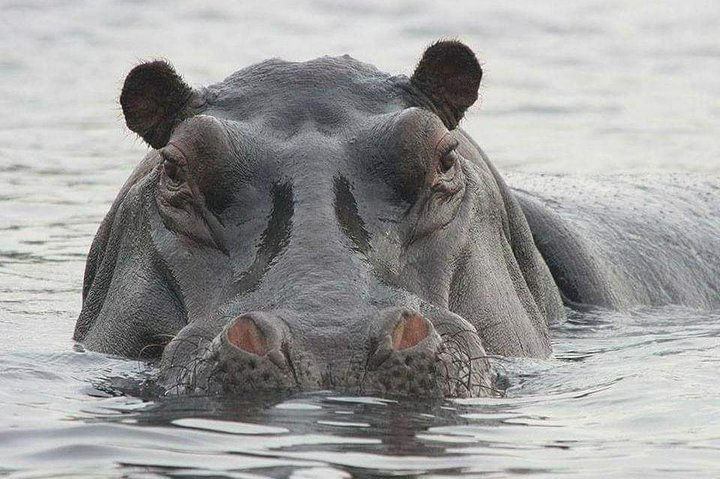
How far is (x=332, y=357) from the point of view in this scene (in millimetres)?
6465

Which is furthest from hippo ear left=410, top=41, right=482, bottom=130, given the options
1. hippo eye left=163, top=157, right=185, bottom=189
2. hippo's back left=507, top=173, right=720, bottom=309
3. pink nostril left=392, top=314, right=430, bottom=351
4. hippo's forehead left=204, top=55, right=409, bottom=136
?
pink nostril left=392, top=314, right=430, bottom=351

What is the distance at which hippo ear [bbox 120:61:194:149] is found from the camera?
8.16 m

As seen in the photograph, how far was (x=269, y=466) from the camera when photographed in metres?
5.67

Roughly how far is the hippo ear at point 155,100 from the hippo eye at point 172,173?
429 millimetres

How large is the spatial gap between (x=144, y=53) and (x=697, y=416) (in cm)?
2189

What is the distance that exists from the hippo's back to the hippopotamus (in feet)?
2.86

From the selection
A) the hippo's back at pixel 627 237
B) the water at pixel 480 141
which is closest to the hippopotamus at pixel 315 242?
the water at pixel 480 141

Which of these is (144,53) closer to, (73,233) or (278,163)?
(73,233)

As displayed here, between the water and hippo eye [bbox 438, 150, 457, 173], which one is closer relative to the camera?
the water

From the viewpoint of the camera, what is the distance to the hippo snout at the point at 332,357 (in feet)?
20.9

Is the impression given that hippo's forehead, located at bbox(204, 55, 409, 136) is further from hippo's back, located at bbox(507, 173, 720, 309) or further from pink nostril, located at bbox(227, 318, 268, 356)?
hippo's back, located at bbox(507, 173, 720, 309)

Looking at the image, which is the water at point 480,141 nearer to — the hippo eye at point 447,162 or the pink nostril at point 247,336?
the pink nostril at point 247,336

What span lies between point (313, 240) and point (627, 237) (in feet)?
15.4

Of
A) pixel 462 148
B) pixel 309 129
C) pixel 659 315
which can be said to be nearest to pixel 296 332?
pixel 309 129
